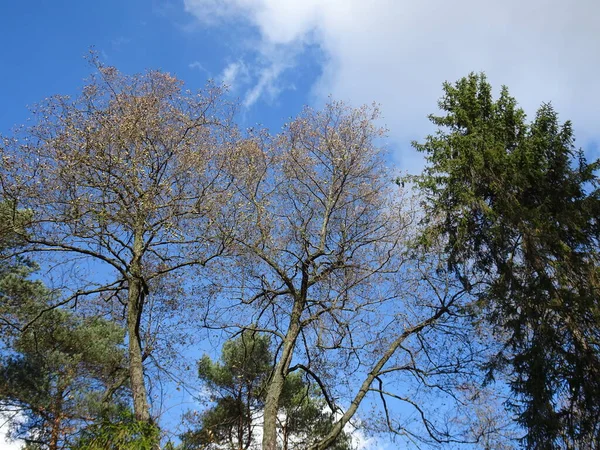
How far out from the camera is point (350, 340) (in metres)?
10.8

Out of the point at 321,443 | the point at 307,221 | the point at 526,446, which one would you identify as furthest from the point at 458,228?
the point at 321,443

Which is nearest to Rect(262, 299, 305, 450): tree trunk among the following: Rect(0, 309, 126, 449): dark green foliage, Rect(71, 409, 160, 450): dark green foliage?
Rect(71, 409, 160, 450): dark green foliage

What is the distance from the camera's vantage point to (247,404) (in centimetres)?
1381

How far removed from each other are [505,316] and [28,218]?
30.1 ft

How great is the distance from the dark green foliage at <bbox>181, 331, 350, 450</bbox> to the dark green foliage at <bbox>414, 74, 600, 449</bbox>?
514cm

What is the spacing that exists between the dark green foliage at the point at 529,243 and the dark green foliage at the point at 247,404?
5.14m

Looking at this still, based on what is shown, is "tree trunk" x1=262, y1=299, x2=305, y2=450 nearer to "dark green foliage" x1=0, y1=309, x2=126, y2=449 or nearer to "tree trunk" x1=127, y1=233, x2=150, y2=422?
"tree trunk" x1=127, y1=233, x2=150, y2=422

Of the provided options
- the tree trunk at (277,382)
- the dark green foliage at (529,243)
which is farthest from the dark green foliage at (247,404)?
the dark green foliage at (529,243)

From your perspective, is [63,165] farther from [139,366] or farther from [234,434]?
[234,434]

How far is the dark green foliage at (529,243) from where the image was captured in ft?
29.5

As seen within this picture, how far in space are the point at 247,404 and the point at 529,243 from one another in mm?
8335

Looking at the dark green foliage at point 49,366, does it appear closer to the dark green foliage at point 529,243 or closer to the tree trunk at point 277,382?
the tree trunk at point 277,382

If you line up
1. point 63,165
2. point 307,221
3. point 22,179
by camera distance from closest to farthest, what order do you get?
1. point 22,179
2. point 63,165
3. point 307,221

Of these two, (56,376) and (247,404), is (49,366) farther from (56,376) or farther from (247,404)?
(247,404)
